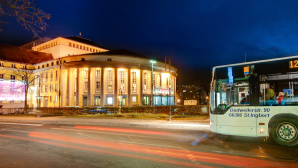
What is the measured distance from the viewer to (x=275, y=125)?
29.2ft

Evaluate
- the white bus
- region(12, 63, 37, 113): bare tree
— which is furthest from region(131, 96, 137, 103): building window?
the white bus

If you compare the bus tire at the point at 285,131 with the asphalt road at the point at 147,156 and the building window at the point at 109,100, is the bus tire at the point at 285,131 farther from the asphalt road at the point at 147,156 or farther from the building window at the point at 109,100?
the building window at the point at 109,100

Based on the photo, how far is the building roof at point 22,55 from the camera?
7381cm

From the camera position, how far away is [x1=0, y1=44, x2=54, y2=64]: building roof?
242 feet

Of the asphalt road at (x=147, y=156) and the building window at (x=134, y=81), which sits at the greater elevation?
the building window at (x=134, y=81)

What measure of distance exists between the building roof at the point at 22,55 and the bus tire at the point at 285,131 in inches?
3010

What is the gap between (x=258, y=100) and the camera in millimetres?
9406

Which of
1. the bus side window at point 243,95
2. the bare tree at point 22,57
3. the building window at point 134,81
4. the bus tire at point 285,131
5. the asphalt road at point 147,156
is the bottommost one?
the asphalt road at point 147,156

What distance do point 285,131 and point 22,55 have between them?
278ft

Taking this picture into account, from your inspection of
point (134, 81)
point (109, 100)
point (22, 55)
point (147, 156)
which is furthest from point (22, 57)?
point (147, 156)

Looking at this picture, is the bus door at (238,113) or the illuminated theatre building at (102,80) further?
the illuminated theatre building at (102,80)

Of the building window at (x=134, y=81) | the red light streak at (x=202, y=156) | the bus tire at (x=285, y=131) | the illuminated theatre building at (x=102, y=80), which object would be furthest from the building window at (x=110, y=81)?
the bus tire at (x=285, y=131)

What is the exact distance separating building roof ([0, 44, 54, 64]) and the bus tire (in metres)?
76.4

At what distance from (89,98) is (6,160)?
5385cm
